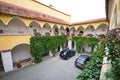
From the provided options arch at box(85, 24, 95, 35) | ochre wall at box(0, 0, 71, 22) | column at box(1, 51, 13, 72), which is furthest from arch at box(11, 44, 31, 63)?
arch at box(85, 24, 95, 35)

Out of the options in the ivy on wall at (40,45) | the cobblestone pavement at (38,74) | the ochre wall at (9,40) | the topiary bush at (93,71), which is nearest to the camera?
the topiary bush at (93,71)

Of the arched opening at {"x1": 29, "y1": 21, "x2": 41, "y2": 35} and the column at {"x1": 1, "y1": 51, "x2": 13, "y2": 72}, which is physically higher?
the arched opening at {"x1": 29, "y1": 21, "x2": 41, "y2": 35}

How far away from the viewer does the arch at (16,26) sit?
1376cm

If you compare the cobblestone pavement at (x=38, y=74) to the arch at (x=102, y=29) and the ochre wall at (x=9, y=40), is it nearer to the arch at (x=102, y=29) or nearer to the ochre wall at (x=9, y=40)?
the ochre wall at (x=9, y=40)

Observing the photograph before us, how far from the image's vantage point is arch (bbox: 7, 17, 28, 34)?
45.1 feet

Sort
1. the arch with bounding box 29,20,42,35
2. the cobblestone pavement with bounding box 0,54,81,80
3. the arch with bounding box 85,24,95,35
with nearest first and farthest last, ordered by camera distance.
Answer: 1. the cobblestone pavement with bounding box 0,54,81,80
2. the arch with bounding box 29,20,42,35
3. the arch with bounding box 85,24,95,35

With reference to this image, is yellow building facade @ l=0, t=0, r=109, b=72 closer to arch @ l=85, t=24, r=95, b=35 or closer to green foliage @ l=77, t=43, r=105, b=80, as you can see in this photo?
arch @ l=85, t=24, r=95, b=35

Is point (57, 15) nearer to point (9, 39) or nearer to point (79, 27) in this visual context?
point (79, 27)

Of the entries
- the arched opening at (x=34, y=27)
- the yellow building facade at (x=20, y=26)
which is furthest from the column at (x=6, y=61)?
the arched opening at (x=34, y=27)

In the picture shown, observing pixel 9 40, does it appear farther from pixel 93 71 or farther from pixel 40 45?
pixel 93 71

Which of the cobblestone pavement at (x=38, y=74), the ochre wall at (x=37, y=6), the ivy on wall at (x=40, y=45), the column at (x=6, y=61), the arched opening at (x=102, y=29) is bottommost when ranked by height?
the cobblestone pavement at (x=38, y=74)

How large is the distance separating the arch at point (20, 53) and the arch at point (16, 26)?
2.38 meters

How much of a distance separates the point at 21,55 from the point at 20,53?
0.38 m

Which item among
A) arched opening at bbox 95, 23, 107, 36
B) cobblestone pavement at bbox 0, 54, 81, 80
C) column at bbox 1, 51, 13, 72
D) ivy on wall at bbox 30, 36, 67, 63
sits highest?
arched opening at bbox 95, 23, 107, 36
